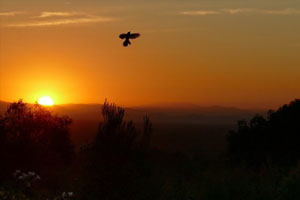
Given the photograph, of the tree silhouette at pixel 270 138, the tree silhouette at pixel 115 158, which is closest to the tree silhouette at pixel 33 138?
the tree silhouette at pixel 270 138

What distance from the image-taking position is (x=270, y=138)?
32.8 m

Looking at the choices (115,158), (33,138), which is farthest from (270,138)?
(115,158)

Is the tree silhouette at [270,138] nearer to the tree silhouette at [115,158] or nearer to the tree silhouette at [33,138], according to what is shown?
the tree silhouette at [33,138]

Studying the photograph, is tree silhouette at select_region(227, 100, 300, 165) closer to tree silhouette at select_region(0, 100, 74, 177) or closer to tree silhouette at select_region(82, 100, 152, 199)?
tree silhouette at select_region(0, 100, 74, 177)

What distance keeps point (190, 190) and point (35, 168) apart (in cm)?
1517

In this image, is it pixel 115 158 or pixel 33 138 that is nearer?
pixel 115 158

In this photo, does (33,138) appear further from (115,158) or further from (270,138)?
(115,158)

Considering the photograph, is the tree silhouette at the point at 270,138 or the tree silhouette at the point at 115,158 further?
the tree silhouette at the point at 270,138

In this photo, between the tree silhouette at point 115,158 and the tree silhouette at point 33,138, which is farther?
the tree silhouette at point 33,138

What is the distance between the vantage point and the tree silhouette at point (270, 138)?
32156 millimetres

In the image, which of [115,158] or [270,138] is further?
[270,138]

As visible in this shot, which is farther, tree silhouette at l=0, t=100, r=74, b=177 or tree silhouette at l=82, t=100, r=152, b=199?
tree silhouette at l=0, t=100, r=74, b=177

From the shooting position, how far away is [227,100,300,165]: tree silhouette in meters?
32.2

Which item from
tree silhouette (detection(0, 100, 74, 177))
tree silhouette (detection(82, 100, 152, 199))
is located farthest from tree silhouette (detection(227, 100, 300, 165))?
tree silhouette (detection(82, 100, 152, 199))
